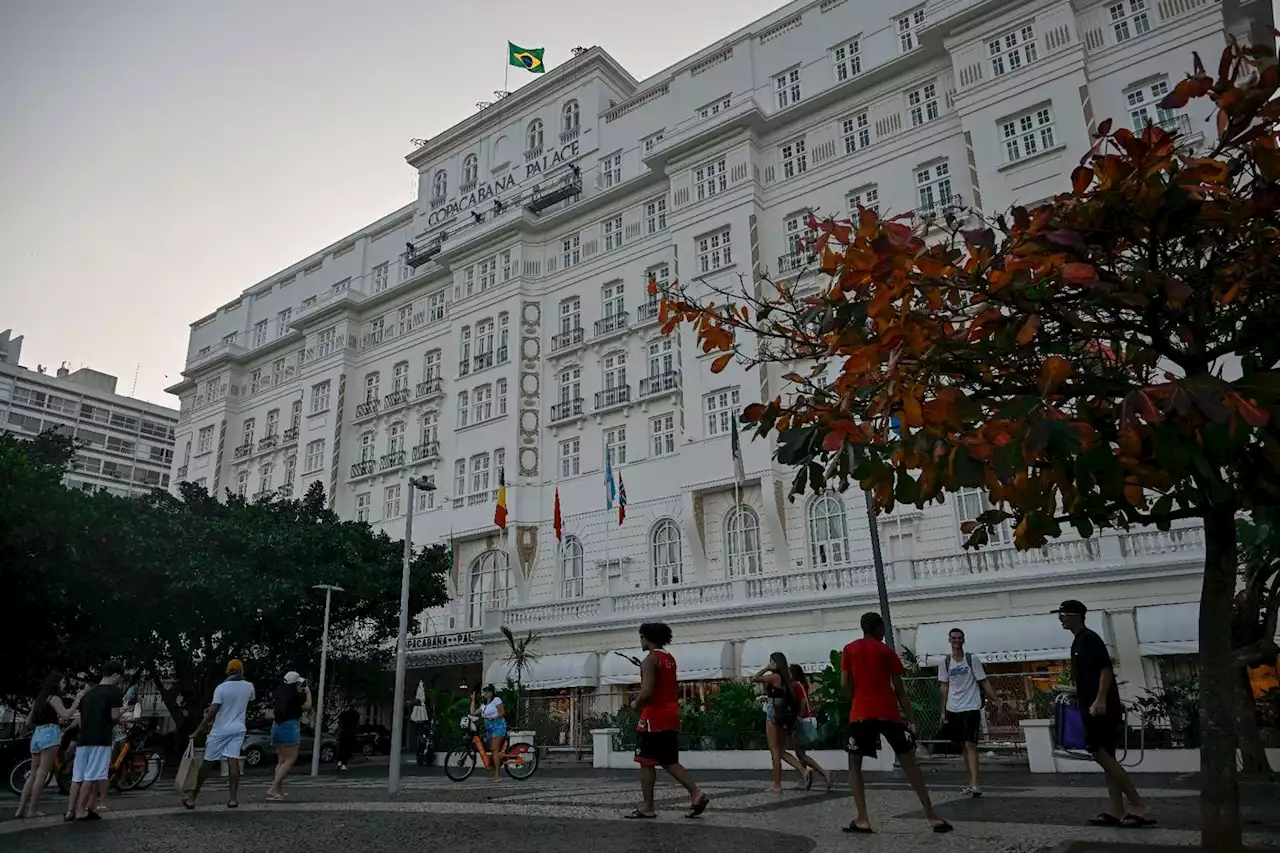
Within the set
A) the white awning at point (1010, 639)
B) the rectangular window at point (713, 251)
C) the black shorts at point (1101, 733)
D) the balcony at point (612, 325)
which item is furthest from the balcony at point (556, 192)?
the black shorts at point (1101, 733)

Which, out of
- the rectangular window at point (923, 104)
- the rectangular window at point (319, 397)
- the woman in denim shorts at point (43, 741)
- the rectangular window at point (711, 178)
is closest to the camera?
the woman in denim shorts at point (43, 741)

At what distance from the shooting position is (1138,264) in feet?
15.3

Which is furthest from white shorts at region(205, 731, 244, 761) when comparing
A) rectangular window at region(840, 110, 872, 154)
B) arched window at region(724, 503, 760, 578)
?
rectangular window at region(840, 110, 872, 154)

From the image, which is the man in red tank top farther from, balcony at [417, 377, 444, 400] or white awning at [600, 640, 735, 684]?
balcony at [417, 377, 444, 400]

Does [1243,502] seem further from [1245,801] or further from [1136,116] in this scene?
[1136,116]

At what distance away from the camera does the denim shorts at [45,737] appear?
11.2 metres

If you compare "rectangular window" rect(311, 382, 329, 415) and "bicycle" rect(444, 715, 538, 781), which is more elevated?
"rectangular window" rect(311, 382, 329, 415)

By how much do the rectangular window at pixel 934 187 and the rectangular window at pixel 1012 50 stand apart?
3215 mm

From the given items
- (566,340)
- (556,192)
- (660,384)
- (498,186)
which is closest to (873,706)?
(660,384)

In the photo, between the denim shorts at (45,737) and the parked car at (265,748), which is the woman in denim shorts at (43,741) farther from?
the parked car at (265,748)

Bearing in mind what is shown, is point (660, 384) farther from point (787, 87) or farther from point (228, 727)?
point (228, 727)

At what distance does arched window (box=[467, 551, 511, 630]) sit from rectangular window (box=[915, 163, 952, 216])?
19.8m

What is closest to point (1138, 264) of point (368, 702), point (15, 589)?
point (15, 589)

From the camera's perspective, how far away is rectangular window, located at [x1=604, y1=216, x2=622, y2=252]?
35.8 m
